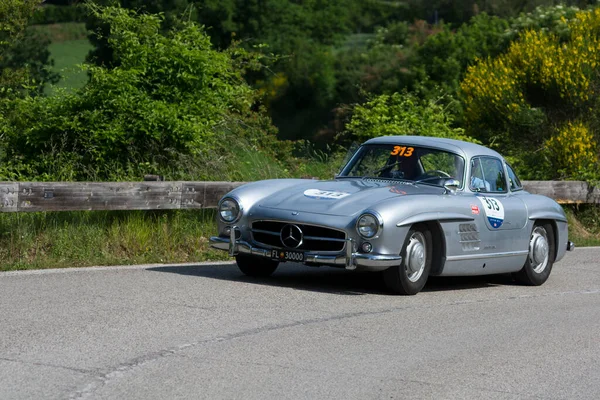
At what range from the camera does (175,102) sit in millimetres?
14906

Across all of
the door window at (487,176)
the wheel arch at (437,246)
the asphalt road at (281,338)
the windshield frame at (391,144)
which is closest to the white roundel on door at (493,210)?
the door window at (487,176)

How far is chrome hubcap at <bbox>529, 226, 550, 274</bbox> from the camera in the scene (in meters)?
11.3

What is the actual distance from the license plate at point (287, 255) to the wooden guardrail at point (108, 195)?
8.77 feet

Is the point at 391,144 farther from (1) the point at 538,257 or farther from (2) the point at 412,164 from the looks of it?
(1) the point at 538,257

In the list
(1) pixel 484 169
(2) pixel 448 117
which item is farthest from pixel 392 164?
(2) pixel 448 117

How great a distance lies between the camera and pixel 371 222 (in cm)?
927

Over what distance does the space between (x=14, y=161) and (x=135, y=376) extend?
8710 mm

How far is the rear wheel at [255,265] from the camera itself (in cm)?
1034

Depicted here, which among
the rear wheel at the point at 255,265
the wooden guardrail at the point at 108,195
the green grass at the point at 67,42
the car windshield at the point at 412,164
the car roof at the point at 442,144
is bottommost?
the rear wheel at the point at 255,265

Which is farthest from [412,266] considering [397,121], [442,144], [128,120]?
[397,121]

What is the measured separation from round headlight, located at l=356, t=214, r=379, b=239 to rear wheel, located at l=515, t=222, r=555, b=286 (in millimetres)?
2633

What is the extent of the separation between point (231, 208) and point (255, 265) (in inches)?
25.6

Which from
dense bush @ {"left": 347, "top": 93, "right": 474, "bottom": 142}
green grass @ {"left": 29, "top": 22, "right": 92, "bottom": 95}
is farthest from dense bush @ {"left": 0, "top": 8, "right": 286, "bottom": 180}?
green grass @ {"left": 29, "top": 22, "right": 92, "bottom": 95}

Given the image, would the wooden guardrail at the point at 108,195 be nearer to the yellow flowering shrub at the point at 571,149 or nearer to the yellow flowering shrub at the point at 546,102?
the yellow flowering shrub at the point at 546,102
